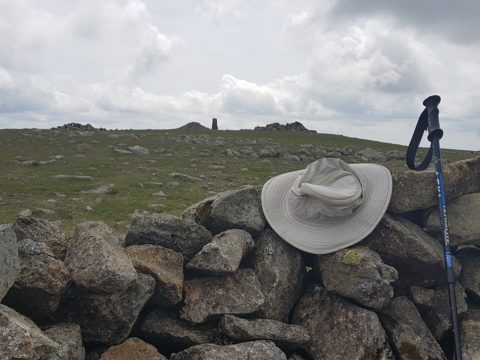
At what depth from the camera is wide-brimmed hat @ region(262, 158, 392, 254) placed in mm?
11609

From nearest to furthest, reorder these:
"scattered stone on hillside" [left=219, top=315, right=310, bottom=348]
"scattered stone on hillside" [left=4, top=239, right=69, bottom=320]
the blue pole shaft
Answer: "scattered stone on hillside" [left=4, top=239, right=69, bottom=320]
"scattered stone on hillside" [left=219, top=315, right=310, bottom=348]
the blue pole shaft

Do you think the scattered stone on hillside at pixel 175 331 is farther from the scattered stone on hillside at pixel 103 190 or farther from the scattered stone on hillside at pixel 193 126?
the scattered stone on hillside at pixel 193 126

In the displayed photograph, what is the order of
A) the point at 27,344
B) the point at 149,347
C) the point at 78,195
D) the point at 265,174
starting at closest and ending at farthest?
the point at 27,344, the point at 149,347, the point at 78,195, the point at 265,174

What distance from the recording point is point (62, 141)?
54.5 metres

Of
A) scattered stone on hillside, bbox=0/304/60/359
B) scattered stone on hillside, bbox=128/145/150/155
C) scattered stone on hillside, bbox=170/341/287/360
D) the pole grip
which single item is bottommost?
scattered stone on hillside, bbox=170/341/287/360

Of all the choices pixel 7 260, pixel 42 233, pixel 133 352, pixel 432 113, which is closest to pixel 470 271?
pixel 432 113

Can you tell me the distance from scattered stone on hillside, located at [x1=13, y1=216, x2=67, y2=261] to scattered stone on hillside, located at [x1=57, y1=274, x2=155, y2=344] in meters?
1.12

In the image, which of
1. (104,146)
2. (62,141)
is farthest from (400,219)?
(62,141)

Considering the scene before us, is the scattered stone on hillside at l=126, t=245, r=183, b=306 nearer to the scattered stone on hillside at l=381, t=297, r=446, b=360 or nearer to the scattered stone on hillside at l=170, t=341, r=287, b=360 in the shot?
the scattered stone on hillside at l=170, t=341, r=287, b=360

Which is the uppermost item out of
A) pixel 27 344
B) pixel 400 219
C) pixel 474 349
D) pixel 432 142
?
pixel 432 142

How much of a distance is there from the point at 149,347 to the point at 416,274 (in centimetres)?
680

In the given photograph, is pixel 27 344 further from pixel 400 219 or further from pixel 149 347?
pixel 400 219

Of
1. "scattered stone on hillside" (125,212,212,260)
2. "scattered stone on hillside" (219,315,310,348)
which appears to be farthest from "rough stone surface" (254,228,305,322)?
"scattered stone on hillside" (125,212,212,260)

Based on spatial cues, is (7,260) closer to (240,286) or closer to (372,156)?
(240,286)
